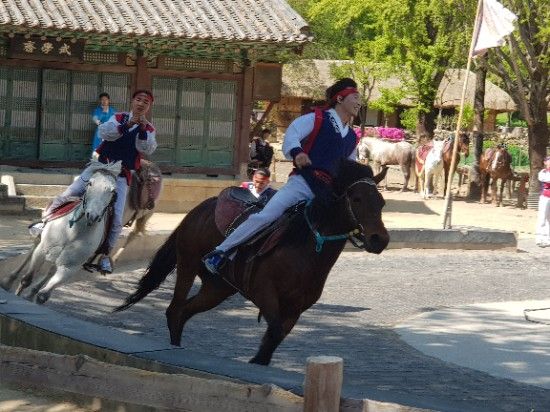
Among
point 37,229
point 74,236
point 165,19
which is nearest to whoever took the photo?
point 74,236

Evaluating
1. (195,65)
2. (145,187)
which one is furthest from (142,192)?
(195,65)

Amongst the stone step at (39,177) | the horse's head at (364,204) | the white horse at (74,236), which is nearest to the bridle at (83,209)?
the white horse at (74,236)

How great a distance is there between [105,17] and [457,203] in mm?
13172

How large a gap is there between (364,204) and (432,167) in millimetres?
25951

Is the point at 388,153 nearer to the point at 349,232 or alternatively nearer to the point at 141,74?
the point at 141,74

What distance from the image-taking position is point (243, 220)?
420 inches

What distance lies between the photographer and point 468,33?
36.0 meters

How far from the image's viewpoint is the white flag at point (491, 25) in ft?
79.6

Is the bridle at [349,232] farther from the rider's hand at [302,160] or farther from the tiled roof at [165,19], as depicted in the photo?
the tiled roof at [165,19]

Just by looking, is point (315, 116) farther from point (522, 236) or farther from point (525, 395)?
point (522, 236)

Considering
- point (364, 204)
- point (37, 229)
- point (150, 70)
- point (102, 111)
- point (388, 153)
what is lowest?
point (388, 153)

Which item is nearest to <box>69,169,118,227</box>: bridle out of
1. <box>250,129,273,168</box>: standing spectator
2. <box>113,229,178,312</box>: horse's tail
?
<box>113,229,178,312</box>: horse's tail

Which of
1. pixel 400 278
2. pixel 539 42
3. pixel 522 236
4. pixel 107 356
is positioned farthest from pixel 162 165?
pixel 107 356

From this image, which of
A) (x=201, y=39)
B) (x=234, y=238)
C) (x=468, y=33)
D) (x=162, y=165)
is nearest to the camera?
(x=234, y=238)
